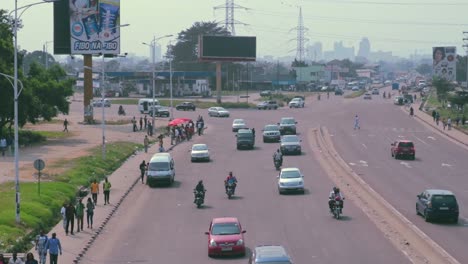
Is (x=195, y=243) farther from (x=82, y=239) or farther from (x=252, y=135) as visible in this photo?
(x=252, y=135)

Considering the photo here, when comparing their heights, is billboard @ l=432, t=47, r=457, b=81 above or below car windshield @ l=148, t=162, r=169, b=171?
above

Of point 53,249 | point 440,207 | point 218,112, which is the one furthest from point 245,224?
point 218,112

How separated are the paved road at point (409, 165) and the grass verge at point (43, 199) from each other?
13.9 meters

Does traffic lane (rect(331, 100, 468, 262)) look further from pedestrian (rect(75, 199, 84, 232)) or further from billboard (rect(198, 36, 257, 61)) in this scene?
billboard (rect(198, 36, 257, 61))

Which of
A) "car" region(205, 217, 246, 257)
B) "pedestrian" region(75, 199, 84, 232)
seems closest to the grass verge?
"pedestrian" region(75, 199, 84, 232)

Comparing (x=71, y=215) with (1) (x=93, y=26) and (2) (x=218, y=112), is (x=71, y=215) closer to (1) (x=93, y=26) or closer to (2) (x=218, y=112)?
(1) (x=93, y=26)

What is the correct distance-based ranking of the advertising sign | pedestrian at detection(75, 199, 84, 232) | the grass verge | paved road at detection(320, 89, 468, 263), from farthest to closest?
1. the advertising sign
2. paved road at detection(320, 89, 468, 263)
3. pedestrian at detection(75, 199, 84, 232)
4. the grass verge

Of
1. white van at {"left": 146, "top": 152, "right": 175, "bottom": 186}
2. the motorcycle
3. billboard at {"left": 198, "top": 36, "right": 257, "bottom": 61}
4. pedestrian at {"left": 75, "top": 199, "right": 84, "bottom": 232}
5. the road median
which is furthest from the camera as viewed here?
billboard at {"left": 198, "top": 36, "right": 257, "bottom": 61}

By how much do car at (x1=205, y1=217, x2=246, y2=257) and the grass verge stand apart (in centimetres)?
625

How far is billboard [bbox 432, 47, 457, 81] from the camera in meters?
134

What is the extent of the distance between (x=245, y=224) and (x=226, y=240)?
6567 mm

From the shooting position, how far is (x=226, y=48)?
440 ft

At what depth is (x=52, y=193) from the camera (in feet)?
A: 132

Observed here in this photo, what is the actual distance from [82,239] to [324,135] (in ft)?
162
